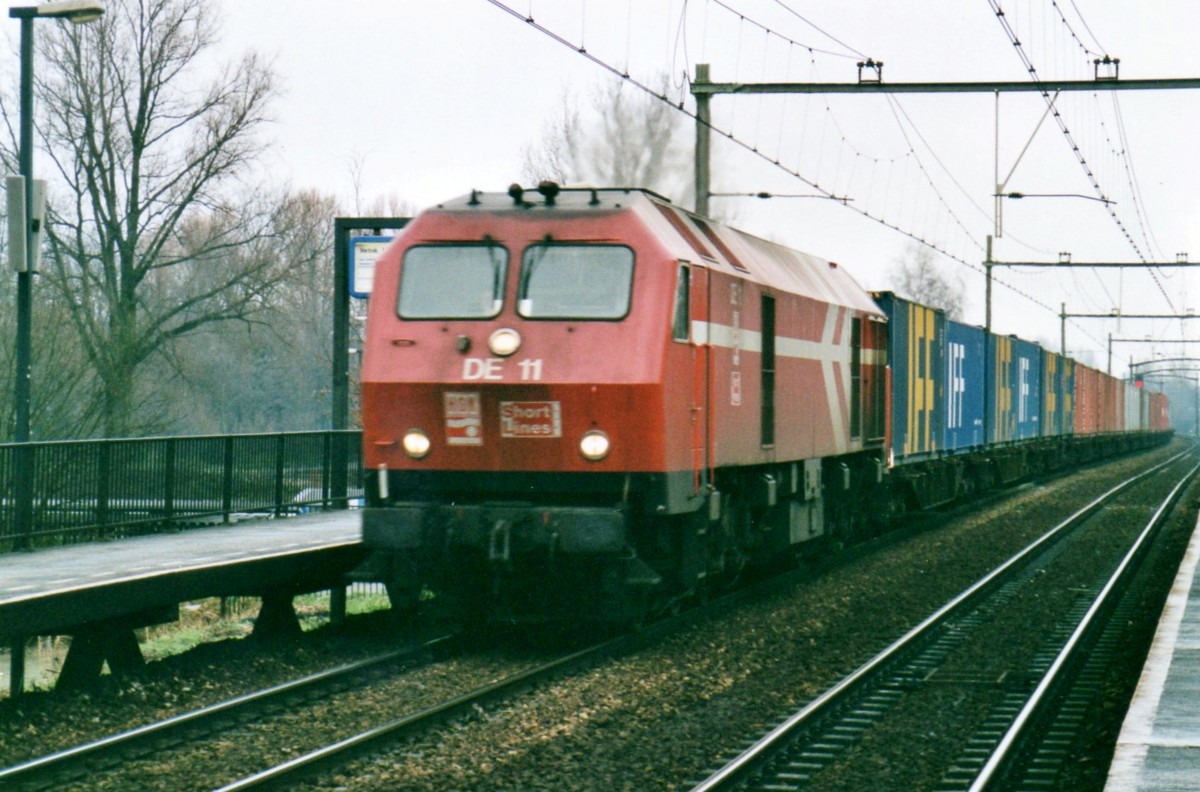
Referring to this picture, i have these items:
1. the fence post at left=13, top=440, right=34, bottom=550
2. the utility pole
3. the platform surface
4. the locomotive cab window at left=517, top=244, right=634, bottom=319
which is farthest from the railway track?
the fence post at left=13, top=440, right=34, bottom=550

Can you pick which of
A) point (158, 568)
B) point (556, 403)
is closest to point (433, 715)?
point (556, 403)

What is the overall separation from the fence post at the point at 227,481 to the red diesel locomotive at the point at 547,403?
467 cm

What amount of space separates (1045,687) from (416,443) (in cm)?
461

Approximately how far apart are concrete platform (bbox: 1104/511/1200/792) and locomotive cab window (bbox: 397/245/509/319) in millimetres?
5104

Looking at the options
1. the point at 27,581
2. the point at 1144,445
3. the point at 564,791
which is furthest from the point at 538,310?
the point at 1144,445

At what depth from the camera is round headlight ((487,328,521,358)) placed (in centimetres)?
1131

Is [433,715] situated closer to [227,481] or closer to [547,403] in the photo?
[547,403]

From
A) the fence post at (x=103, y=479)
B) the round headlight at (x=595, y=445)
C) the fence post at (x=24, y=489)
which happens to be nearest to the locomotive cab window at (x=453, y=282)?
the round headlight at (x=595, y=445)

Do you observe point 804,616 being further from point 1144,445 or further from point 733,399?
point 1144,445

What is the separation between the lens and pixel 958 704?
9.81 metres

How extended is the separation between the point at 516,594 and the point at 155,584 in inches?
108

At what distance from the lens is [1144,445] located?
77500mm

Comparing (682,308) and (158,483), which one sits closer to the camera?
(682,308)

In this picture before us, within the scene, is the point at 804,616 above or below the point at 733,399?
below
